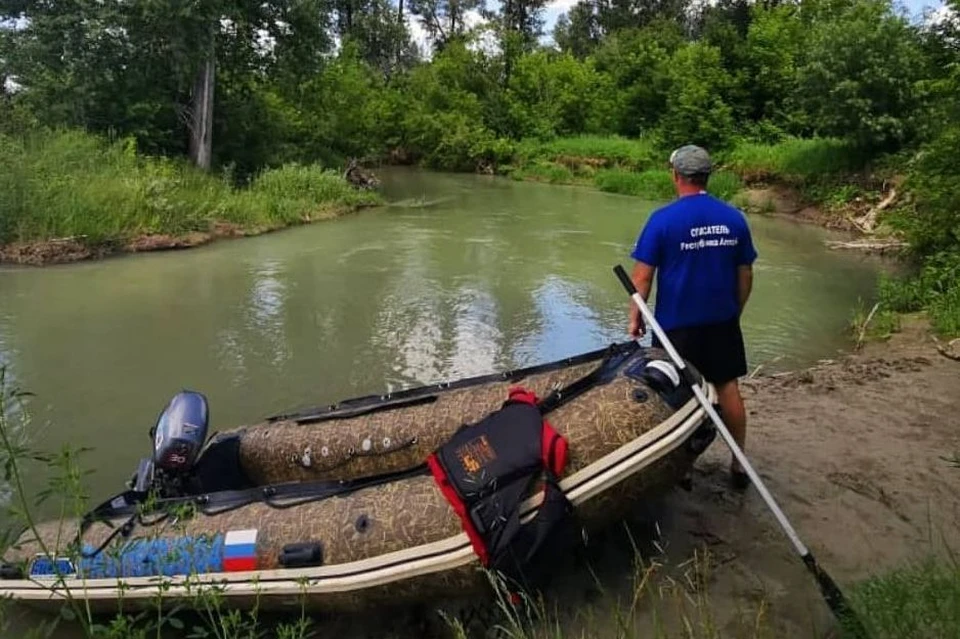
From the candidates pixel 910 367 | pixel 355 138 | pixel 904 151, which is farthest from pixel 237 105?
pixel 910 367

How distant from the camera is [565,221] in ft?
49.6

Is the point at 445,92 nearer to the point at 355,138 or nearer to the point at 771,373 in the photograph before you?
the point at 355,138

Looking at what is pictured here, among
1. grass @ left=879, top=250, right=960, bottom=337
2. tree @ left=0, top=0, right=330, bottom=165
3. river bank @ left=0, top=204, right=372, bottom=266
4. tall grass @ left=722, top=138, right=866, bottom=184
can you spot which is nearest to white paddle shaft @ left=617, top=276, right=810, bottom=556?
grass @ left=879, top=250, right=960, bottom=337

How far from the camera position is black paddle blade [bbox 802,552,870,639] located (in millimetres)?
2207

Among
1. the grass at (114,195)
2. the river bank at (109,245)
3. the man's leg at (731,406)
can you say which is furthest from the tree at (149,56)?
the man's leg at (731,406)

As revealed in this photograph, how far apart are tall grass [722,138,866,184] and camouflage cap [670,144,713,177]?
14.4m

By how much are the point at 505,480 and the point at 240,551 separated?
96 cm

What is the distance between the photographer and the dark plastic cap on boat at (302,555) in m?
2.58

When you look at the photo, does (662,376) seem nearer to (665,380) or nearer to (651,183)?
(665,380)

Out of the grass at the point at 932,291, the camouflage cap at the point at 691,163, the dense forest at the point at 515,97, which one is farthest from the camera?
the dense forest at the point at 515,97

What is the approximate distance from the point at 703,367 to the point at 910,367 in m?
2.91

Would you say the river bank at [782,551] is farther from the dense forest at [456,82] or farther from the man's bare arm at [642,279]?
the dense forest at [456,82]

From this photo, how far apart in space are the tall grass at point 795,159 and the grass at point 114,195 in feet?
33.0

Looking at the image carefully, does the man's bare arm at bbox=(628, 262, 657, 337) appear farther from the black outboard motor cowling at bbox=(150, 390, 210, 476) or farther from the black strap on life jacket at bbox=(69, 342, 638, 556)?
the black outboard motor cowling at bbox=(150, 390, 210, 476)
